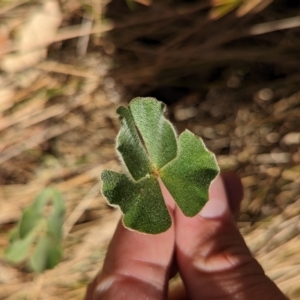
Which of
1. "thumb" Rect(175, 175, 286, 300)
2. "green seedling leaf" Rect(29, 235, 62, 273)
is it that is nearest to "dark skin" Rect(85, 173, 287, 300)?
"thumb" Rect(175, 175, 286, 300)

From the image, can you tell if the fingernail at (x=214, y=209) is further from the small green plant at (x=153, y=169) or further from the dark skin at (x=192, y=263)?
the small green plant at (x=153, y=169)

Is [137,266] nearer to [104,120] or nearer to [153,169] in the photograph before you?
[153,169]

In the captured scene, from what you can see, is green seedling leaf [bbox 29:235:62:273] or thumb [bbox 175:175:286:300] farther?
green seedling leaf [bbox 29:235:62:273]

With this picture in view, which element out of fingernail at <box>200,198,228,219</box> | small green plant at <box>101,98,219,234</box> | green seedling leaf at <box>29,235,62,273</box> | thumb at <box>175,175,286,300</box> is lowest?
green seedling leaf at <box>29,235,62,273</box>

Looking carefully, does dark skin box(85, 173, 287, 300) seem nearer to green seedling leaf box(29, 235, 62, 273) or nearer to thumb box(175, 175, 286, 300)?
thumb box(175, 175, 286, 300)

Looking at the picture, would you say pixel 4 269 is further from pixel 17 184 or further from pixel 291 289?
pixel 291 289

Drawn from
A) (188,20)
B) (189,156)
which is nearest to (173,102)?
(188,20)
